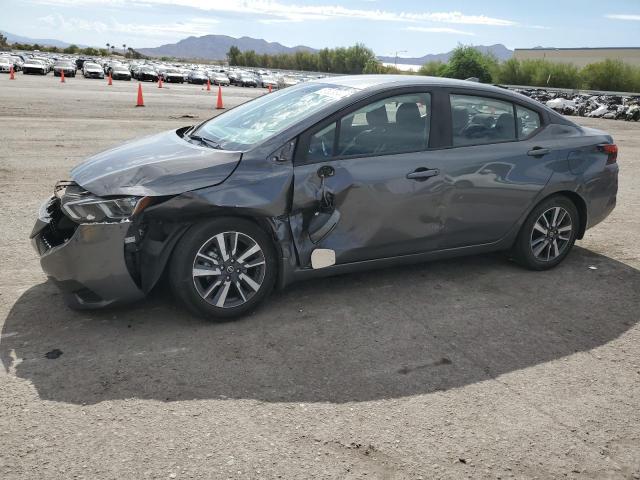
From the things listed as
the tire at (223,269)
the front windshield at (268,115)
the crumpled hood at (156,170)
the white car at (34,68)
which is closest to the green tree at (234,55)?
the white car at (34,68)

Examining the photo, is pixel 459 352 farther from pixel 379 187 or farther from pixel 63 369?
pixel 63 369

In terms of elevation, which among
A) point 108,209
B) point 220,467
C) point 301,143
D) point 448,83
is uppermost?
point 448,83

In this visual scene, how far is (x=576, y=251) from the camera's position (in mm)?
6648

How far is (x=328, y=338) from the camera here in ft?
14.4

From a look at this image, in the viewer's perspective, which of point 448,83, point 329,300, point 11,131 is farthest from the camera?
point 11,131

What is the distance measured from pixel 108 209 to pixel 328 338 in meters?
1.72

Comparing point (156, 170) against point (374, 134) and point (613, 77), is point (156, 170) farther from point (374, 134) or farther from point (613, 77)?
point (613, 77)

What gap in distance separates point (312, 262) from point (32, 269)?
246 centimetres

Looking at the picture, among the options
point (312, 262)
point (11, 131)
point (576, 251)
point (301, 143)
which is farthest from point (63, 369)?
point (11, 131)

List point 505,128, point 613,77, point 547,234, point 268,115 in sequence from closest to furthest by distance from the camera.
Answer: point 268,115
point 505,128
point 547,234
point 613,77

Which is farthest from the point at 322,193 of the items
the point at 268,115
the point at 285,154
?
the point at 268,115

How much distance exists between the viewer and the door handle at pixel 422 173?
496cm

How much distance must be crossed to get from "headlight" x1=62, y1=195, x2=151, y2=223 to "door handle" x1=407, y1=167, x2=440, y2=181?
6.64 ft

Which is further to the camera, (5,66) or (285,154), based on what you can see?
(5,66)
